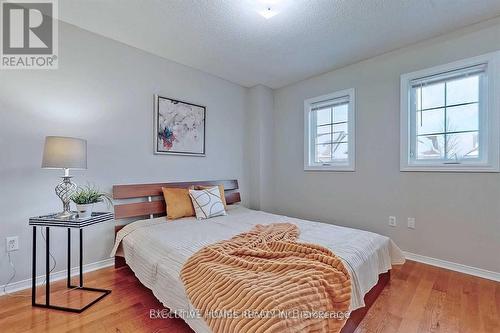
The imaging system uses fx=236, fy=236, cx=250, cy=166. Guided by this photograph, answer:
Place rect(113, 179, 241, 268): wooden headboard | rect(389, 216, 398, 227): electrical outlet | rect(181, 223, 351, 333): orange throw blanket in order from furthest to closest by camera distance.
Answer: rect(389, 216, 398, 227): electrical outlet, rect(113, 179, 241, 268): wooden headboard, rect(181, 223, 351, 333): orange throw blanket

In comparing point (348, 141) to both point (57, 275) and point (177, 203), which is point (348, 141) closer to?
point (177, 203)

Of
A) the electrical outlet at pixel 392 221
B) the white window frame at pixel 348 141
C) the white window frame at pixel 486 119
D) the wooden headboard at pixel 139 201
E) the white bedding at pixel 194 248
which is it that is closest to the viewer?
the white bedding at pixel 194 248

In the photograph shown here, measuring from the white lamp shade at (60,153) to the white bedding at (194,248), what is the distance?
32.4 inches

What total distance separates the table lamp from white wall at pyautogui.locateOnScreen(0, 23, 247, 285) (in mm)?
376

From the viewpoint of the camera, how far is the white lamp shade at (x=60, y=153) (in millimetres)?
1768

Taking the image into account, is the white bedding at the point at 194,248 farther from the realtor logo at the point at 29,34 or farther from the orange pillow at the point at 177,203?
the realtor logo at the point at 29,34

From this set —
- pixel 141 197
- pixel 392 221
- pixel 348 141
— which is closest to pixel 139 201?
pixel 141 197

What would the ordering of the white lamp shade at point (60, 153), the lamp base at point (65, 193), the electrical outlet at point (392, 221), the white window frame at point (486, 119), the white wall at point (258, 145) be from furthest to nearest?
the white wall at point (258, 145)
the electrical outlet at point (392, 221)
the white window frame at point (486, 119)
the lamp base at point (65, 193)
the white lamp shade at point (60, 153)

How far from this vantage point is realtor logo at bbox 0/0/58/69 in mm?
1980

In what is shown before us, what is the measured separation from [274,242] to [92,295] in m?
1.53

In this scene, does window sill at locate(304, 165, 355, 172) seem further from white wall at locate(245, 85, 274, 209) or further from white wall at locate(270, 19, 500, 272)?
white wall at locate(245, 85, 274, 209)

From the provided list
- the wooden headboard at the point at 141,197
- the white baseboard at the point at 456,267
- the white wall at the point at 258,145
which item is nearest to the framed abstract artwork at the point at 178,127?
the wooden headboard at the point at 141,197

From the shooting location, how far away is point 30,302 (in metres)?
1.80

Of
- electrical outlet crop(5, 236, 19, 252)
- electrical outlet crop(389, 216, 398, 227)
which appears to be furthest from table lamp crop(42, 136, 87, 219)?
electrical outlet crop(389, 216, 398, 227)
